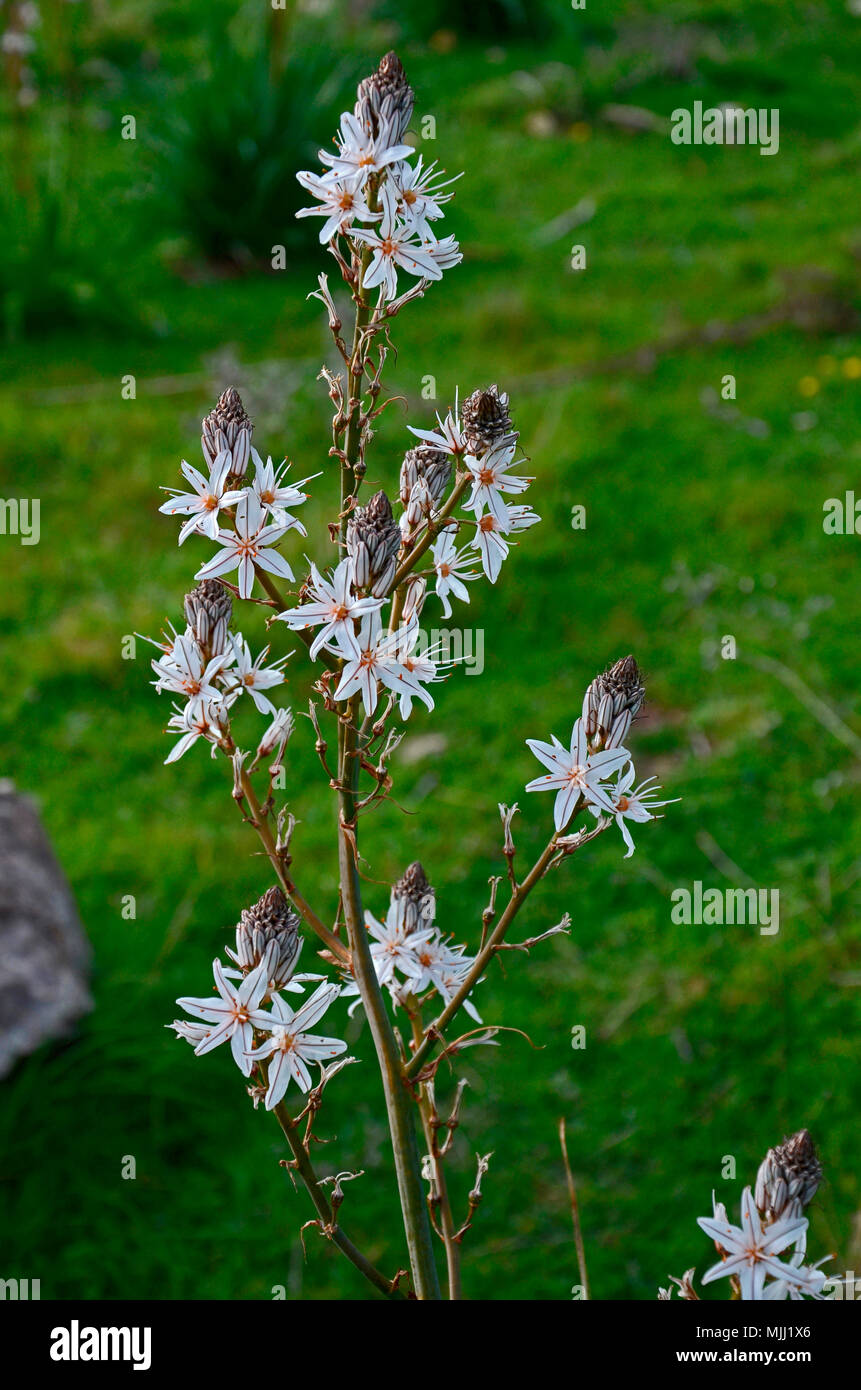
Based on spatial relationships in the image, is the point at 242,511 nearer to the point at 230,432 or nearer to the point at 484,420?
the point at 230,432

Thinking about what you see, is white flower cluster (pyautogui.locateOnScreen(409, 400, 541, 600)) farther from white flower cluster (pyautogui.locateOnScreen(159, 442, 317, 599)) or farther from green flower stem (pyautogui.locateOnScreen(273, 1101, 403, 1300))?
green flower stem (pyautogui.locateOnScreen(273, 1101, 403, 1300))

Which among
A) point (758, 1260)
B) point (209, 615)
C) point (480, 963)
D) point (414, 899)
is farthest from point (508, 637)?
point (758, 1260)

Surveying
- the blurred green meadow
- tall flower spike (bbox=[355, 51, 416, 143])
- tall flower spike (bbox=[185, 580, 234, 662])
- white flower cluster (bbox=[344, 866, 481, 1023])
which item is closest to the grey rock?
the blurred green meadow

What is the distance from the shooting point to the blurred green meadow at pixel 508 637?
284cm

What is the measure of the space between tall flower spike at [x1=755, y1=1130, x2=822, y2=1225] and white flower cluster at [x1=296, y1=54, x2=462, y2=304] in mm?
840

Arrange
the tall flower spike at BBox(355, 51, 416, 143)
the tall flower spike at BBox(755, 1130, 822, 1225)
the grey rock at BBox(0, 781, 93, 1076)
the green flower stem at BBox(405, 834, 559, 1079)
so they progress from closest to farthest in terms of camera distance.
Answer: the tall flower spike at BBox(755, 1130, 822, 1225), the tall flower spike at BBox(355, 51, 416, 143), the green flower stem at BBox(405, 834, 559, 1079), the grey rock at BBox(0, 781, 93, 1076)

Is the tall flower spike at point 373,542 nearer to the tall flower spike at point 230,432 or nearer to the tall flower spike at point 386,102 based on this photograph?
the tall flower spike at point 230,432

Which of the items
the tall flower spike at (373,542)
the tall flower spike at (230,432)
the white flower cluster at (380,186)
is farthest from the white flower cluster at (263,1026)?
the white flower cluster at (380,186)

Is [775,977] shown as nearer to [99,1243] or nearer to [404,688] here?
[99,1243]

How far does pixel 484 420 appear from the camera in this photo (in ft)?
4.09

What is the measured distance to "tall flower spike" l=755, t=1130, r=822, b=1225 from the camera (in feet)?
3.63

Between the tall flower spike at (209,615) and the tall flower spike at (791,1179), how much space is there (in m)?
0.65

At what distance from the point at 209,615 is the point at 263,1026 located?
1.23ft
